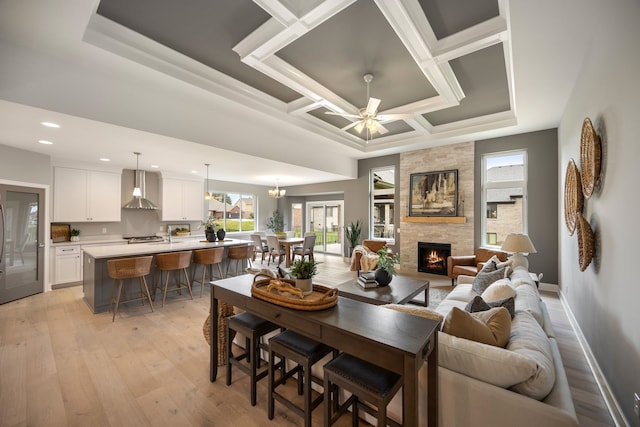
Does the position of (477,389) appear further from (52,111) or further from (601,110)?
(52,111)

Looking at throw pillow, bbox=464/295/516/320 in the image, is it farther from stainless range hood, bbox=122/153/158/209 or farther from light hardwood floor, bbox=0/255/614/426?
stainless range hood, bbox=122/153/158/209

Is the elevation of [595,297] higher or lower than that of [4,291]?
higher

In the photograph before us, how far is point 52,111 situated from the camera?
2.74m

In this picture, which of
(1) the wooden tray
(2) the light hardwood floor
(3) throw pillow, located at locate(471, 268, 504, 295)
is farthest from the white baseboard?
(1) the wooden tray

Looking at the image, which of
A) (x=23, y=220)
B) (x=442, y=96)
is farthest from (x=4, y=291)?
(x=442, y=96)

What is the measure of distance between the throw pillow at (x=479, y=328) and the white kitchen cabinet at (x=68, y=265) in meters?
6.66

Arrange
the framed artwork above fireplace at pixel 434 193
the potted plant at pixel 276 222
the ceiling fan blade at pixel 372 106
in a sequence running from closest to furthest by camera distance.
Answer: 1. the ceiling fan blade at pixel 372 106
2. the framed artwork above fireplace at pixel 434 193
3. the potted plant at pixel 276 222

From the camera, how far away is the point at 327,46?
291 centimetres

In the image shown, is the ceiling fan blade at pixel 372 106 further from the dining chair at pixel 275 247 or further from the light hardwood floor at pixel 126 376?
the dining chair at pixel 275 247

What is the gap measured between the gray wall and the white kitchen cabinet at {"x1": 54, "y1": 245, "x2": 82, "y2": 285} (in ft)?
29.3

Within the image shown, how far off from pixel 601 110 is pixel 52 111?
5258mm

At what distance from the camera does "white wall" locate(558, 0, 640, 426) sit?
1690mm

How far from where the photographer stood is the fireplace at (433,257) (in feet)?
20.1

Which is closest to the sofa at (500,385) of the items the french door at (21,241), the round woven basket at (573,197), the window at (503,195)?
the round woven basket at (573,197)
